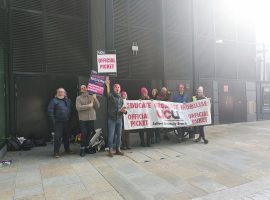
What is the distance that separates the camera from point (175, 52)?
42.6 ft

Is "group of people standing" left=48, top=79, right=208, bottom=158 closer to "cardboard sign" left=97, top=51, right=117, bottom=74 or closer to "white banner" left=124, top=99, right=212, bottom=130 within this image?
"cardboard sign" left=97, top=51, right=117, bottom=74

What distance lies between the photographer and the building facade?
9.47 m

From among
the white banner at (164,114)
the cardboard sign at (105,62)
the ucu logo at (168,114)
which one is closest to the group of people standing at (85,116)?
the cardboard sign at (105,62)

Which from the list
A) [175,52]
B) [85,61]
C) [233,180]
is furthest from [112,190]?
[175,52]

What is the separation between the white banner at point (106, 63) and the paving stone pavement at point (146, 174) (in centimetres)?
Result: 230

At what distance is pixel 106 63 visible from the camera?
26.0ft

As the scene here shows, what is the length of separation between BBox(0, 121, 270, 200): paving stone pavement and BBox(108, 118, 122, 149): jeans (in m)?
0.41

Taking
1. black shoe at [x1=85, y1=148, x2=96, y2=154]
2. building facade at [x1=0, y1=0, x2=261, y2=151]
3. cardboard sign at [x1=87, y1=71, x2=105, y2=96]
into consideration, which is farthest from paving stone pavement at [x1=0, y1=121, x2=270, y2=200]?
building facade at [x1=0, y1=0, x2=261, y2=151]

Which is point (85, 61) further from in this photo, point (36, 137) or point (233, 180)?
point (233, 180)

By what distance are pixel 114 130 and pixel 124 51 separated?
15.7 feet

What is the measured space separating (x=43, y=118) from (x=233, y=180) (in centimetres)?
666

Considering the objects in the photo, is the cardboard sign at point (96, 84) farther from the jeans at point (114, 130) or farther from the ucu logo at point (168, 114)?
the ucu logo at point (168, 114)

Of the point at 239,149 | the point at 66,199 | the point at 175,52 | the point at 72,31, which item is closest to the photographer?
the point at 66,199

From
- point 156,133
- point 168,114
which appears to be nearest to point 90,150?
point 156,133
